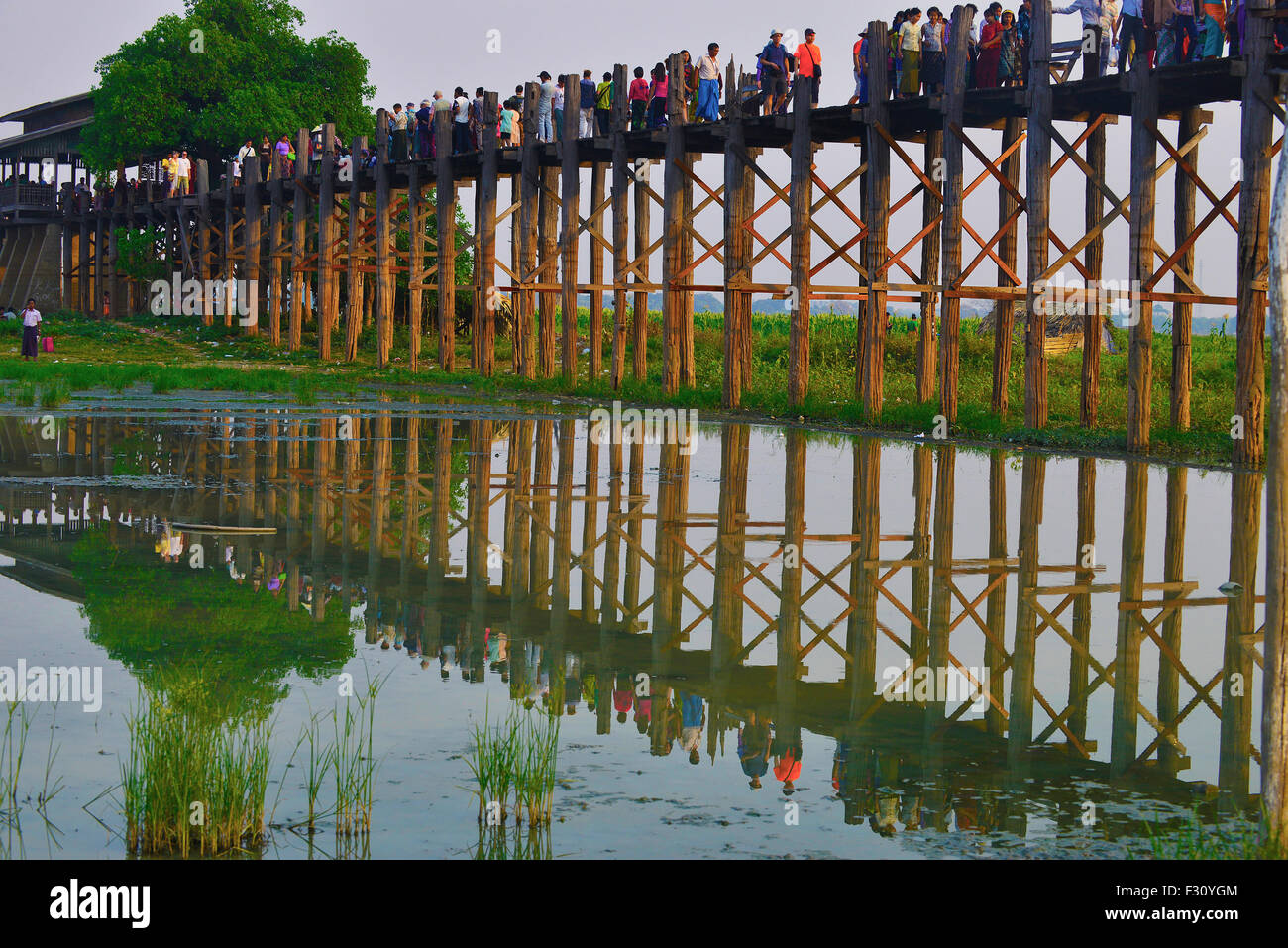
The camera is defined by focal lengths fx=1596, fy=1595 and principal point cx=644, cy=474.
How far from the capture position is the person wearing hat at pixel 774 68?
21766 mm

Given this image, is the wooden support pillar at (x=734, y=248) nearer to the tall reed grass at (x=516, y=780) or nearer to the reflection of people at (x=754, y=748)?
the reflection of people at (x=754, y=748)

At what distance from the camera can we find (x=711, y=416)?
21875mm

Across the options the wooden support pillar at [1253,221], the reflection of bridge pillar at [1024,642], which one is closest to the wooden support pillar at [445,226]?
the wooden support pillar at [1253,221]

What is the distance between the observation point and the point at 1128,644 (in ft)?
25.7

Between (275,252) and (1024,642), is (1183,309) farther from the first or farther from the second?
(275,252)

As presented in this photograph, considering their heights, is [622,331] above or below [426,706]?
above

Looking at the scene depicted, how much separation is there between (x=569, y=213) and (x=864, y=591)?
709 inches

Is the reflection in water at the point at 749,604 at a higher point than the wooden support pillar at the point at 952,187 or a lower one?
lower

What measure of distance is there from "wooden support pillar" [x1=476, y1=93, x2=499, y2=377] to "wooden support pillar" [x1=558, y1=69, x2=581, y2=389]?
2496mm

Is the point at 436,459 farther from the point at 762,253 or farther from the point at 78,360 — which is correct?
the point at 78,360

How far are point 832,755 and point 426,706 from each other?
5.53 ft

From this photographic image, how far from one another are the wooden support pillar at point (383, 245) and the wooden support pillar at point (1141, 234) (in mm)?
18232

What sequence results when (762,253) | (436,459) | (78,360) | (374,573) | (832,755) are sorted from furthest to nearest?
(78,360), (762,253), (436,459), (374,573), (832,755)
